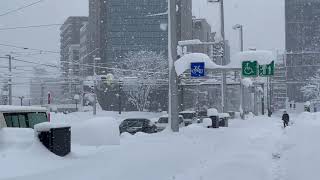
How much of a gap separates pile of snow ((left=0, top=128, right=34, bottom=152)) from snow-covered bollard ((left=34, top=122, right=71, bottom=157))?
34cm

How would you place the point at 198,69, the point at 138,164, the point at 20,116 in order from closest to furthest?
the point at 138,164 < the point at 20,116 < the point at 198,69

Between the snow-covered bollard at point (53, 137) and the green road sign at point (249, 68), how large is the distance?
22989mm

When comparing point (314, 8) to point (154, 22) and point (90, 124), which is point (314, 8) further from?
point (90, 124)

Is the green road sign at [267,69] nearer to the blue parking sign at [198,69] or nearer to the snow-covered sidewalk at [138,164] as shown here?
the blue parking sign at [198,69]

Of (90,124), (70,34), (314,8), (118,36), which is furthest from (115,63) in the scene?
(90,124)

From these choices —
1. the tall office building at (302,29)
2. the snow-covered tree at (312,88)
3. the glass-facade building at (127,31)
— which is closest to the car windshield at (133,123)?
the glass-facade building at (127,31)

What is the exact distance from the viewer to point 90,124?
15875 mm

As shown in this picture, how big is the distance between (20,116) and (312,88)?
100352 millimetres

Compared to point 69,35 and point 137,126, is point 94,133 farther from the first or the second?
point 69,35

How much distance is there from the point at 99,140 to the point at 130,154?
1.87 metres

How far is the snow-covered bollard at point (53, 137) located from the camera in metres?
12.0

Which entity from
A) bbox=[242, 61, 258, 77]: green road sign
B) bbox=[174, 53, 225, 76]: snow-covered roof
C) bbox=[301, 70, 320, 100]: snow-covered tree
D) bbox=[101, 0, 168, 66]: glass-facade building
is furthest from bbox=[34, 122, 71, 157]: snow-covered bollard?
bbox=[301, 70, 320, 100]: snow-covered tree

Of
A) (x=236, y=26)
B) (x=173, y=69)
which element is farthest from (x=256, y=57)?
(x=236, y=26)

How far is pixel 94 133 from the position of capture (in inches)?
619
